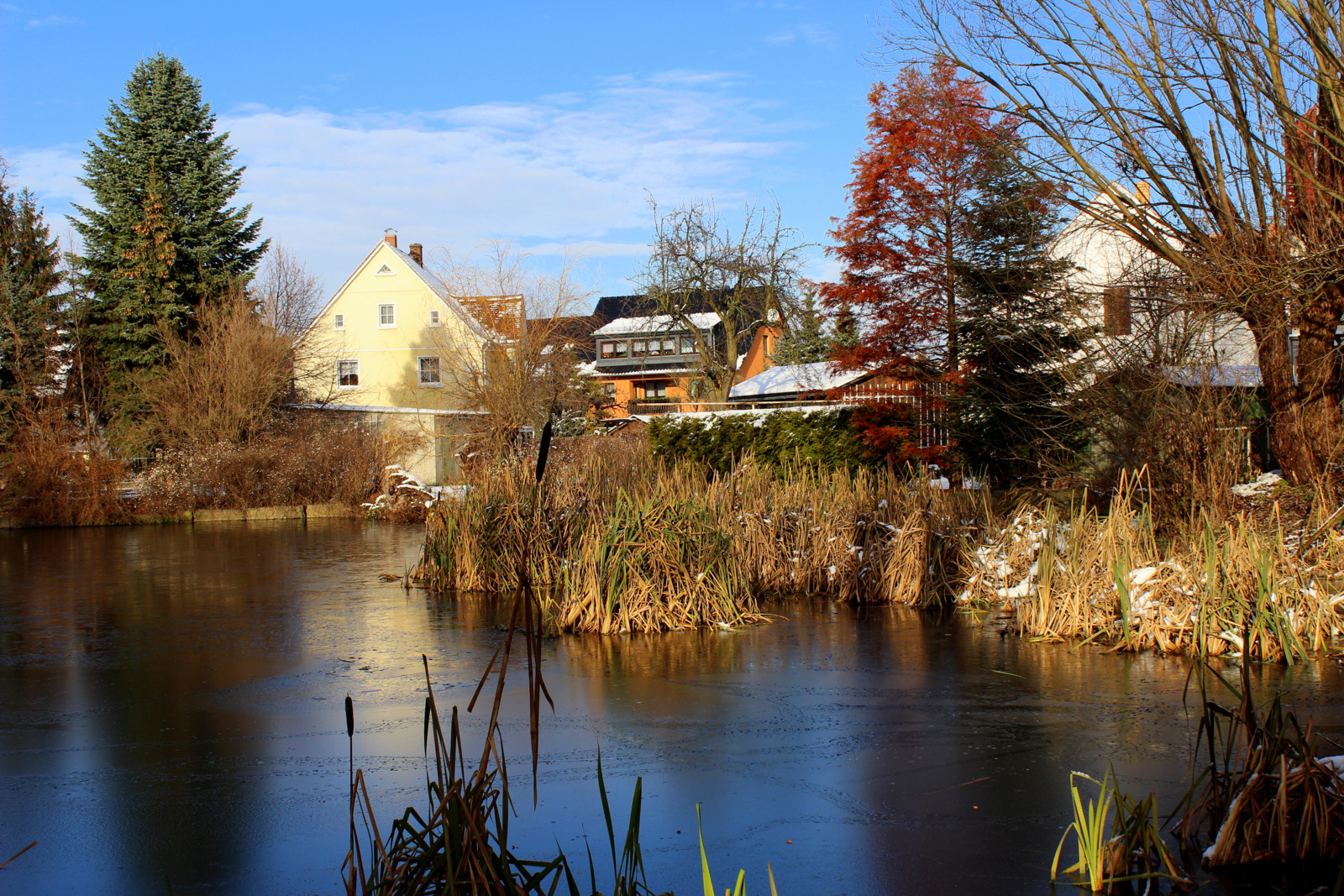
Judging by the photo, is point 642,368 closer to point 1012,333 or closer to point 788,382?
point 788,382

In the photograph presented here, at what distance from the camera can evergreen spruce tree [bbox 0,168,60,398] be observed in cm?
2544

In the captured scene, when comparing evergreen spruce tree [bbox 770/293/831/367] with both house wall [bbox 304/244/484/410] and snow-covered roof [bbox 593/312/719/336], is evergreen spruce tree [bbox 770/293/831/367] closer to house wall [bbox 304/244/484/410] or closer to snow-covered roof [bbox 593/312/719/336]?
snow-covered roof [bbox 593/312/719/336]

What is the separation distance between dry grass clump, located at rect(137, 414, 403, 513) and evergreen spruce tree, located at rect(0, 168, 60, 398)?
4330mm

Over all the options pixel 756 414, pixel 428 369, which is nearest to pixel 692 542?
pixel 756 414

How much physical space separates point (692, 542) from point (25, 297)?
24.4m

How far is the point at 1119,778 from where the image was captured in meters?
4.98

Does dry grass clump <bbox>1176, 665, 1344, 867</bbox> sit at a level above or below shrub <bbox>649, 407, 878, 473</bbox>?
below

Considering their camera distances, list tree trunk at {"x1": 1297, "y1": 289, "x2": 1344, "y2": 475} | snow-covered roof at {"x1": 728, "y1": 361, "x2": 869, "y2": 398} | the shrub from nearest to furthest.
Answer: tree trunk at {"x1": 1297, "y1": 289, "x2": 1344, "y2": 475} → the shrub → snow-covered roof at {"x1": 728, "y1": 361, "x2": 869, "y2": 398}

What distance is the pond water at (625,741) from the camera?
4.22 meters

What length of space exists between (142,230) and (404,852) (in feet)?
98.6

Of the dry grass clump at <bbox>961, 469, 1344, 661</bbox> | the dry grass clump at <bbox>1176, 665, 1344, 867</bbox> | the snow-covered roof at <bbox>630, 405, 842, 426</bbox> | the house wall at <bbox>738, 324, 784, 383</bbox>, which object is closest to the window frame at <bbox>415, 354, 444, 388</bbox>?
the snow-covered roof at <bbox>630, 405, 842, 426</bbox>

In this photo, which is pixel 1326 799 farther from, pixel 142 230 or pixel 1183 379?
pixel 142 230

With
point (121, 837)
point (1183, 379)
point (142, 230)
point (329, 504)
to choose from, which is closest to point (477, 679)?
point (121, 837)

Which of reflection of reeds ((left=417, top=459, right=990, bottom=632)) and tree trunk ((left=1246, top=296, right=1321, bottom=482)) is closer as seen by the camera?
reflection of reeds ((left=417, top=459, right=990, bottom=632))
